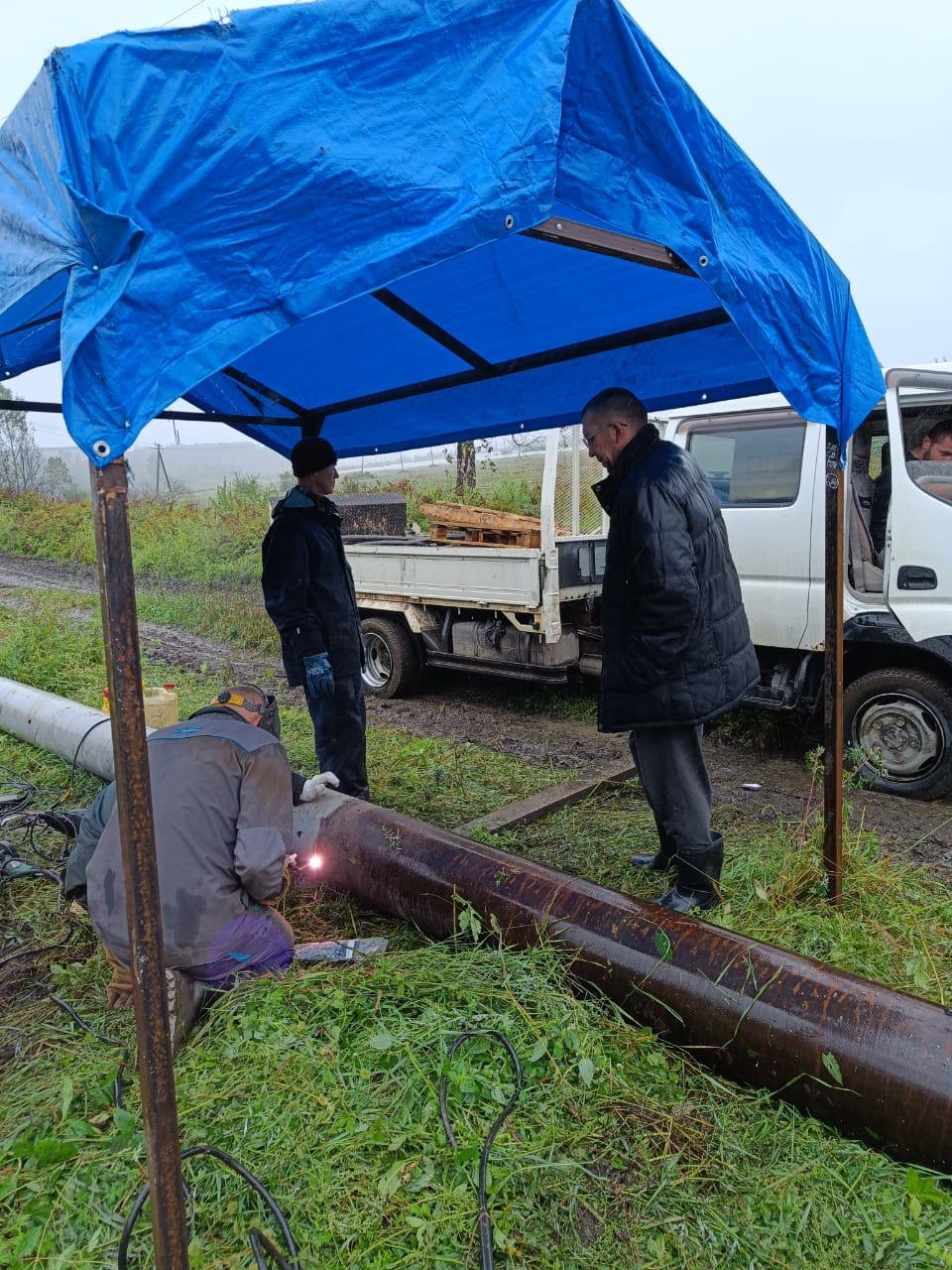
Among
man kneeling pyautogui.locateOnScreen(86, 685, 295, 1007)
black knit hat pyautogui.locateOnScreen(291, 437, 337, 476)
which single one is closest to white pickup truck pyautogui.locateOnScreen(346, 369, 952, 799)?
black knit hat pyautogui.locateOnScreen(291, 437, 337, 476)

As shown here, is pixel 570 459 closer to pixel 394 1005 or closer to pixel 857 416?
pixel 857 416

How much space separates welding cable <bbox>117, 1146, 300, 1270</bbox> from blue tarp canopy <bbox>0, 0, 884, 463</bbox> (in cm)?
154

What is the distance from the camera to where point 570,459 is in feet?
22.1

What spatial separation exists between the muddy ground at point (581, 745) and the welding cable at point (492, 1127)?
1.90 metres

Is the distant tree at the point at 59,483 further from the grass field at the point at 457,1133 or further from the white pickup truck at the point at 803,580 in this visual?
the grass field at the point at 457,1133

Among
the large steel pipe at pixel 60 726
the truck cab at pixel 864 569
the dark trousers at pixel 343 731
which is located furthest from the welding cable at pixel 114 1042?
the truck cab at pixel 864 569

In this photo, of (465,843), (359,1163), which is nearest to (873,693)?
(465,843)

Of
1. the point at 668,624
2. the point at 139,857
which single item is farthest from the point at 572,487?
the point at 139,857

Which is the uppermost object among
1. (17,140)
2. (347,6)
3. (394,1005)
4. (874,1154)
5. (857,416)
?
(347,6)

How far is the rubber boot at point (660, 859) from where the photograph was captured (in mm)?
3451

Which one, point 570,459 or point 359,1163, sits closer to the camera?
point 359,1163

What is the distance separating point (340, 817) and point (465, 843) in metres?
0.59

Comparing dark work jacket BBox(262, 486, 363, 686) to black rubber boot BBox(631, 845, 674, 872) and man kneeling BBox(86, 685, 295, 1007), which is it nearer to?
man kneeling BBox(86, 685, 295, 1007)

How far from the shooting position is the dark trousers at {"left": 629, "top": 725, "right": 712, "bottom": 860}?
301 centimetres
